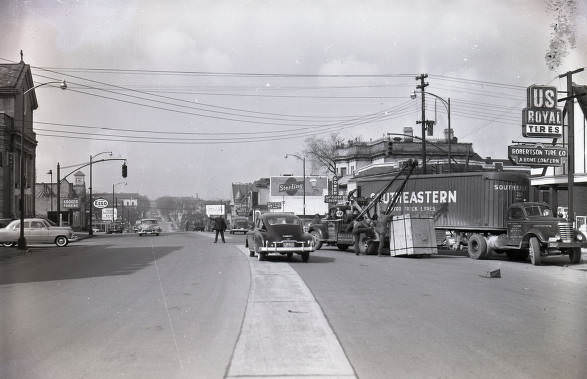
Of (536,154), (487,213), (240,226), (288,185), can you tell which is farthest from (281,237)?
(288,185)

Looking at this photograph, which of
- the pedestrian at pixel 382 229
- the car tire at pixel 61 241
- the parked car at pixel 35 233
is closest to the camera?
the pedestrian at pixel 382 229

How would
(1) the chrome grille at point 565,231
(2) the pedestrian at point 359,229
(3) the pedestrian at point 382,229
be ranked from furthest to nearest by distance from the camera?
(2) the pedestrian at point 359,229, (3) the pedestrian at point 382,229, (1) the chrome grille at point 565,231

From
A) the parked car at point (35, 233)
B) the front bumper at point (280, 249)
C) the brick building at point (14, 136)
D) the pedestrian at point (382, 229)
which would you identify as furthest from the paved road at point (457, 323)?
the brick building at point (14, 136)

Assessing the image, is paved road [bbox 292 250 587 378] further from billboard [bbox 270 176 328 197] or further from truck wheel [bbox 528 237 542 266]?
billboard [bbox 270 176 328 197]

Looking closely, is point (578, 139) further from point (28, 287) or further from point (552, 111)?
point (28, 287)

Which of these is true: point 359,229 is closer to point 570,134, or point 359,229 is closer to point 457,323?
point 570,134

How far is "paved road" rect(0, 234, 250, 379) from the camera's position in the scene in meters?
5.96

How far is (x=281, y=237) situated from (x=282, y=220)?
118cm

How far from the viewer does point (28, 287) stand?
12.6m

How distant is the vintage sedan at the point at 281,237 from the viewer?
18.8 metres

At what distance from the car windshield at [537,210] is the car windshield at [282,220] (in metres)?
8.40

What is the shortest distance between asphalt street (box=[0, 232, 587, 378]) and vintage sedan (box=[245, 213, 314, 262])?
13.7 ft

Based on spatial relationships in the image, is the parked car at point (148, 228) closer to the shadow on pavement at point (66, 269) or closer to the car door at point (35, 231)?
the car door at point (35, 231)

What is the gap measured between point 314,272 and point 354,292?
163 inches
